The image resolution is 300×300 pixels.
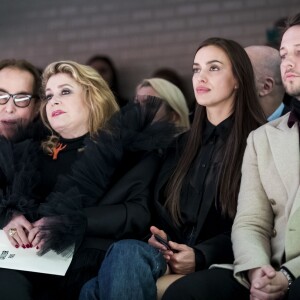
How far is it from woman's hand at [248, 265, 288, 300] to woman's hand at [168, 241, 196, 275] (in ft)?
1.05

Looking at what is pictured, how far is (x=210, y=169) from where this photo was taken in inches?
99.4

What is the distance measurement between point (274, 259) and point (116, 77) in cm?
373

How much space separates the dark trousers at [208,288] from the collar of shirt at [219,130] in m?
0.64

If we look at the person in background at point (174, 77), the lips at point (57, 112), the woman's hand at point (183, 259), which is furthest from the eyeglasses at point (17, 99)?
the person in background at point (174, 77)

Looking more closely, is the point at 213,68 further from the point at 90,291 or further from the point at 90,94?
the point at 90,291

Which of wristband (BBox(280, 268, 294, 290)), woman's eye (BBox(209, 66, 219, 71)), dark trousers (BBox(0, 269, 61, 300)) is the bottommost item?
dark trousers (BBox(0, 269, 61, 300))

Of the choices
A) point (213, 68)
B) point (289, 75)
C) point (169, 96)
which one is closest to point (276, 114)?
point (213, 68)

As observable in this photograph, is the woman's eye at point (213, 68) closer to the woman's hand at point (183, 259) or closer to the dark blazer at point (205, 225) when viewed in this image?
the dark blazer at point (205, 225)

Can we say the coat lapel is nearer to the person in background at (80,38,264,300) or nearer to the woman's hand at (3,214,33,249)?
the person in background at (80,38,264,300)

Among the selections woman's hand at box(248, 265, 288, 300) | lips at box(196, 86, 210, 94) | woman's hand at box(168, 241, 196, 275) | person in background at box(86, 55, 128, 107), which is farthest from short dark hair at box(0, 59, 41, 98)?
person in background at box(86, 55, 128, 107)

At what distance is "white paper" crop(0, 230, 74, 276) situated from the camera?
2340 millimetres

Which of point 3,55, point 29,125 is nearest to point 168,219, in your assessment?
point 29,125

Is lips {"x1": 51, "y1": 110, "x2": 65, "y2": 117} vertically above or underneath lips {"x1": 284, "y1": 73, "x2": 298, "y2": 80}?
underneath

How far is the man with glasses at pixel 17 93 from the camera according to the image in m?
3.09
